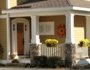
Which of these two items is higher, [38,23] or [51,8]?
[51,8]

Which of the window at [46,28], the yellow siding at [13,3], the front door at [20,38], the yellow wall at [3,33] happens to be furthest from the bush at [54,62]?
the yellow siding at [13,3]

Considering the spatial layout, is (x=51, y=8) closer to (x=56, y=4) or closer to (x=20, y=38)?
(x=56, y=4)

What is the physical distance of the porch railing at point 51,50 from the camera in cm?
2547

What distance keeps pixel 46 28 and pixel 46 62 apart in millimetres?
3830

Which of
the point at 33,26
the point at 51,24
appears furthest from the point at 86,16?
the point at 33,26

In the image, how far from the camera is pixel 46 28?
28.2 m

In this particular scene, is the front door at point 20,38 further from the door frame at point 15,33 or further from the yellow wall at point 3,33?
the yellow wall at point 3,33

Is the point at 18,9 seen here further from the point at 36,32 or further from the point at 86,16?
the point at 86,16

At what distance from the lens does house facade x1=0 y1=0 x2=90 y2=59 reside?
25609 mm

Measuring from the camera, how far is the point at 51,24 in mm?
28031

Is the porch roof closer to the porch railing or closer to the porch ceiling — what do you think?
the porch ceiling

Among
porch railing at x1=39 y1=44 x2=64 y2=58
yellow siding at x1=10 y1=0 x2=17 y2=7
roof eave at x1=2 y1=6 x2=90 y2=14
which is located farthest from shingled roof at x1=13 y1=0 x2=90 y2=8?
porch railing at x1=39 y1=44 x2=64 y2=58

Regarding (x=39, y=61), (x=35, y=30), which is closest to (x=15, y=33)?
(x=35, y=30)

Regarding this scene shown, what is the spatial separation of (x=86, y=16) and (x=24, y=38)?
4.61 m
